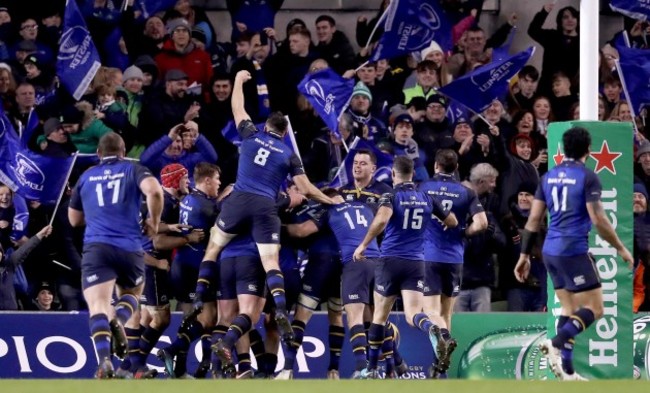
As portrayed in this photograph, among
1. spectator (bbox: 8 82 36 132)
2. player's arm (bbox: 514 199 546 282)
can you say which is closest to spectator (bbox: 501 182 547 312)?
player's arm (bbox: 514 199 546 282)

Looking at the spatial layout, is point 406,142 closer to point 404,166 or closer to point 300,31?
point 300,31

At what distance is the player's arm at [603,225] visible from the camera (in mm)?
15242

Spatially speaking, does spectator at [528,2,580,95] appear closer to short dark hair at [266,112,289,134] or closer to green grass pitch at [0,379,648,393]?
short dark hair at [266,112,289,134]

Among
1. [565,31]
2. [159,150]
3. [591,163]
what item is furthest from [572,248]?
[565,31]

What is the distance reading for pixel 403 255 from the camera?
1762 cm

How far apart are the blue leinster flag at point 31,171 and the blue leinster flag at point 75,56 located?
118cm

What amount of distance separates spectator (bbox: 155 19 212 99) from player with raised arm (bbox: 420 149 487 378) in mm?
4387

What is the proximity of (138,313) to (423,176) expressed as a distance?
4.23 metres

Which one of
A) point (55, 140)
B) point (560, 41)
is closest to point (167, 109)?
point (55, 140)

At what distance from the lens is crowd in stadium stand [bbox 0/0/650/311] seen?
787 inches

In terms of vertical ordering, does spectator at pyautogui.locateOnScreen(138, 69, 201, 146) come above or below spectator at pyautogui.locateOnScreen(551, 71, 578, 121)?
above

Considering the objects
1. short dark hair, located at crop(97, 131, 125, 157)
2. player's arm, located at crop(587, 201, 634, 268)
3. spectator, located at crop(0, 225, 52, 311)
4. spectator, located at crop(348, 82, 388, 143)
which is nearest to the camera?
player's arm, located at crop(587, 201, 634, 268)

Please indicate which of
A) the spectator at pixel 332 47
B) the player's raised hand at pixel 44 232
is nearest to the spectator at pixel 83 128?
the player's raised hand at pixel 44 232

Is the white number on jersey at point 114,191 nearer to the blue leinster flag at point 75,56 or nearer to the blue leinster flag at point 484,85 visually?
the blue leinster flag at point 75,56
